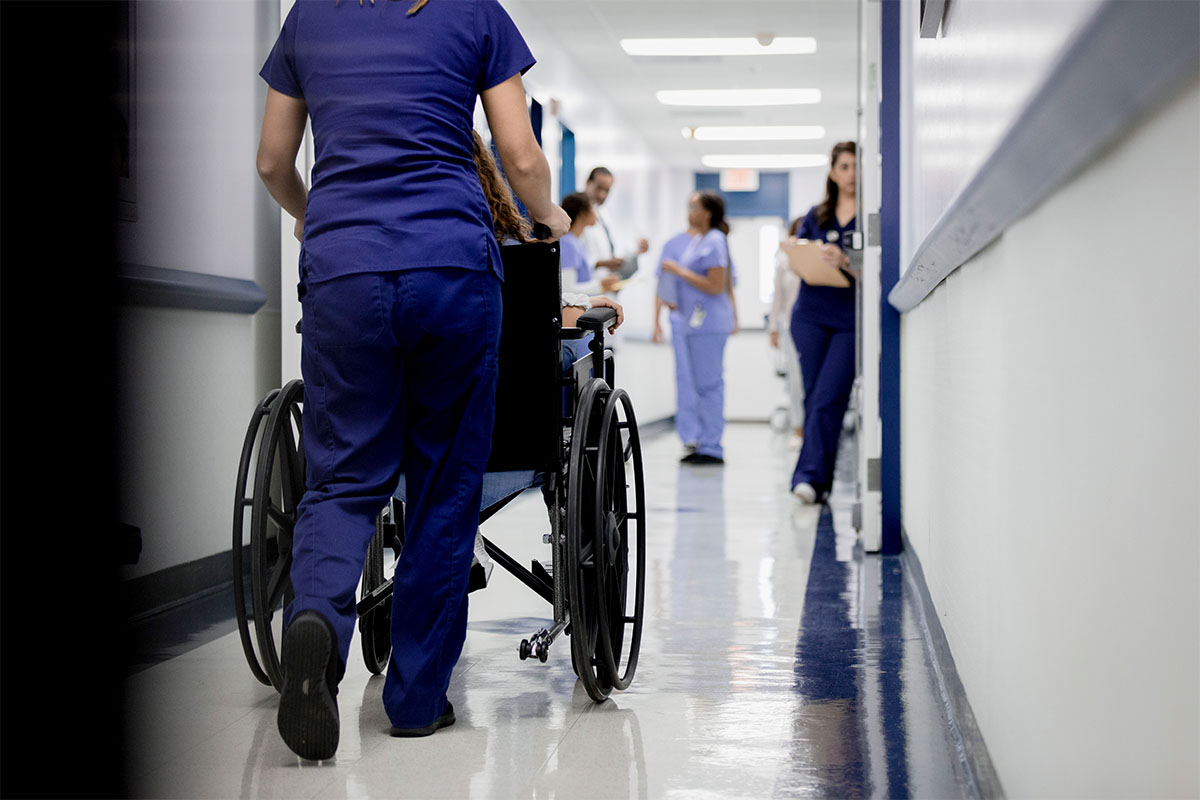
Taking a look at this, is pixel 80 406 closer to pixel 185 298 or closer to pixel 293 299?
pixel 185 298

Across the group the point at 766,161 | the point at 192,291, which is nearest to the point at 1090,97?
the point at 192,291

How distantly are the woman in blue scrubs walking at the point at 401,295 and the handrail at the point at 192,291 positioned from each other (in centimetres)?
98

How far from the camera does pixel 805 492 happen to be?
204 inches

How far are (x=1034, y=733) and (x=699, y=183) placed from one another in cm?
1268

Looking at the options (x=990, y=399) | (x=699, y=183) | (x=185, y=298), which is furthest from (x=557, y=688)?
(x=699, y=183)

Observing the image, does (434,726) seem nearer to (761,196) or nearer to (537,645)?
(537,645)

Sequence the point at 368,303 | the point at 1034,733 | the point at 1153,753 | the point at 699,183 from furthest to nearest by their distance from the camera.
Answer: the point at 699,183 → the point at 368,303 → the point at 1034,733 → the point at 1153,753

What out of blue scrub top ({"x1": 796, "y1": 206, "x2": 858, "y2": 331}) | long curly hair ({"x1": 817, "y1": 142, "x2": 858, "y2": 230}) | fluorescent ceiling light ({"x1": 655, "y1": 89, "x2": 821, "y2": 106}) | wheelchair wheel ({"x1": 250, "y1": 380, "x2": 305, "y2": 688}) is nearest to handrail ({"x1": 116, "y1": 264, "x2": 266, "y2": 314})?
wheelchair wheel ({"x1": 250, "y1": 380, "x2": 305, "y2": 688})

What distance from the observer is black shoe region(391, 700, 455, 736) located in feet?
6.63

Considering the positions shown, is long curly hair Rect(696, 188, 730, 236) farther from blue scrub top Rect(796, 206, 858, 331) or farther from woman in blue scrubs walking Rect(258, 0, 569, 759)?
woman in blue scrubs walking Rect(258, 0, 569, 759)

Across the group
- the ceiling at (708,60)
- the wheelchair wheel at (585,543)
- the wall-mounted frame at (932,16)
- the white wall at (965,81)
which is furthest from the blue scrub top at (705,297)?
the wheelchair wheel at (585,543)

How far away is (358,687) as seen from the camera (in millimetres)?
2361

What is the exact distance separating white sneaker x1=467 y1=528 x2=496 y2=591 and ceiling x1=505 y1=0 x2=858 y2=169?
4.59m

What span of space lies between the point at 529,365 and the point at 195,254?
1.42 meters
